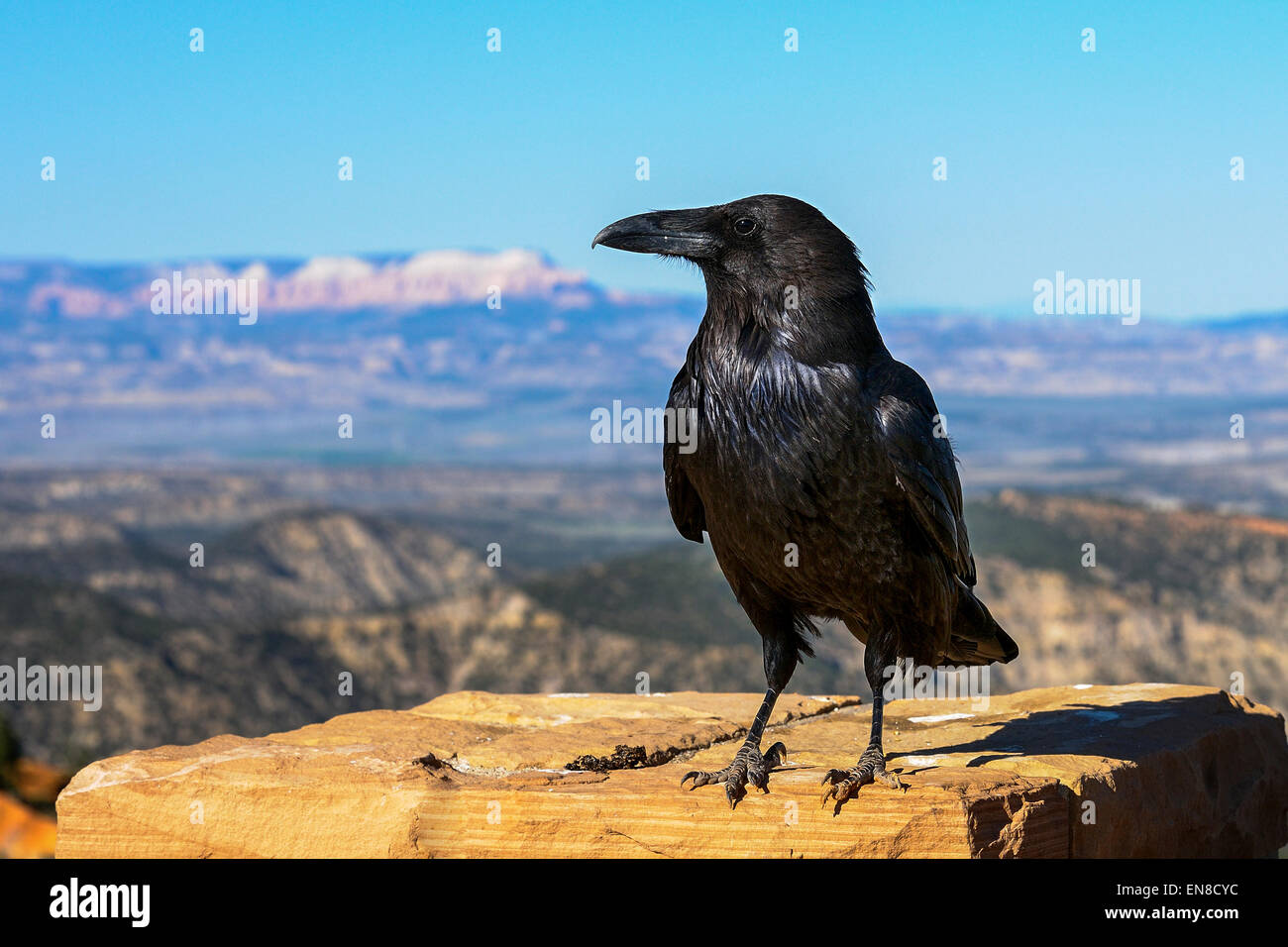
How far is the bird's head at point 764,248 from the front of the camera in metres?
7.55

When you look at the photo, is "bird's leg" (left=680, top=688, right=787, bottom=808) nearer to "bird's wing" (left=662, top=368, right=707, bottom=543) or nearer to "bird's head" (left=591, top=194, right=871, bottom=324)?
"bird's wing" (left=662, top=368, right=707, bottom=543)

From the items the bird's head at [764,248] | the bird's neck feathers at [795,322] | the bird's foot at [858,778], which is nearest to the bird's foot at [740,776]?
the bird's foot at [858,778]

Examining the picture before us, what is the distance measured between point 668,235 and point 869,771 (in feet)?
9.72

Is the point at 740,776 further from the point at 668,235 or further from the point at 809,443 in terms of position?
the point at 668,235

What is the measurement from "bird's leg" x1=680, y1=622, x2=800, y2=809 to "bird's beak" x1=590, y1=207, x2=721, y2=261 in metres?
2.13

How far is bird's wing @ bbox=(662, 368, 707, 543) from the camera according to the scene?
7918 mm

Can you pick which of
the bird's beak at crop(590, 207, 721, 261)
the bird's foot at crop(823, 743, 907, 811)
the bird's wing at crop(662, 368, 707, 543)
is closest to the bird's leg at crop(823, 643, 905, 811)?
the bird's foot at crop(823, 743, 907, 811)

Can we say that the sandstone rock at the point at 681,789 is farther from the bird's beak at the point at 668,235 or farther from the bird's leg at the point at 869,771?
the bird's beak at the point at 668,235

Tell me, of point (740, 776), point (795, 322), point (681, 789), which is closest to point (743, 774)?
point (740, 776)

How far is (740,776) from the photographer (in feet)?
25.0

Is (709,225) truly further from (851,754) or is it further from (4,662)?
(4,662)

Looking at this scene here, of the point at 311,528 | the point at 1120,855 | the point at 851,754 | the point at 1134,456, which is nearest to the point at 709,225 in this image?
the point at 851,754

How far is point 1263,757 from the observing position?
10.1 meters

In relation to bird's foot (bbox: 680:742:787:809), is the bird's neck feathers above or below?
above
